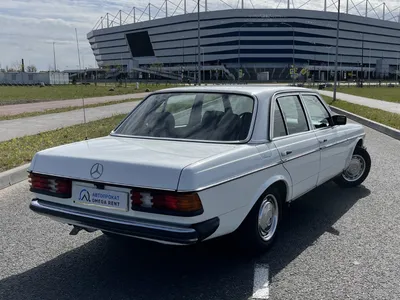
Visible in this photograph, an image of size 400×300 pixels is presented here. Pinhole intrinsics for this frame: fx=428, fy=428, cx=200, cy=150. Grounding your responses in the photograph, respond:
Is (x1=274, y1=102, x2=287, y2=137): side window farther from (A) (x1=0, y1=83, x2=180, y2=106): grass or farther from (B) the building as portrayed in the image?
(B) the building

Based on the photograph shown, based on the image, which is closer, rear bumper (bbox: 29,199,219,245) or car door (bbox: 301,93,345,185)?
rear bumper (bbox: 29,199,219,245)

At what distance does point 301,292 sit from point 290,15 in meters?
117

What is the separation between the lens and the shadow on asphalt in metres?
3.41

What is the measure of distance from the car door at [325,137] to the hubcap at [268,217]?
1.14 meters

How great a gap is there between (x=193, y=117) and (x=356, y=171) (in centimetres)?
328

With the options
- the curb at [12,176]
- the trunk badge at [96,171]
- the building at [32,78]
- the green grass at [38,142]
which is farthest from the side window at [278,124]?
the building at [32,78]

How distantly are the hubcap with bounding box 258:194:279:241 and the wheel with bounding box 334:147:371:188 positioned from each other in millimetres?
2629

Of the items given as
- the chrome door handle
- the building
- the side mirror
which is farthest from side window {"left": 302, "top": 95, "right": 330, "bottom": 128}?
the building

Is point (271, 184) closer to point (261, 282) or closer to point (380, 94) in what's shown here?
point (261, 282)

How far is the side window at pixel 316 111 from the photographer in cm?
520

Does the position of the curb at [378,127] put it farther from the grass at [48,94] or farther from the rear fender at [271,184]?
→ the grass at [48,94]

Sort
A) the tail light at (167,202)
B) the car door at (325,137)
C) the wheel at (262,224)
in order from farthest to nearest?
the car door at (325,137) → the wheel at (262,224) → the tail light at (167,202)

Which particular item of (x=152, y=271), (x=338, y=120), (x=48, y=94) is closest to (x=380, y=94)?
(x=48, y=94)

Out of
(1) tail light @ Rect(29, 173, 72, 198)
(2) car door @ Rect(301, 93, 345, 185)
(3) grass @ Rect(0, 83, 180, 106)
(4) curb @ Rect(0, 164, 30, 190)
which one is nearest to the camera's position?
(1) tail light @ Rect(29, 173, 72, 198)
